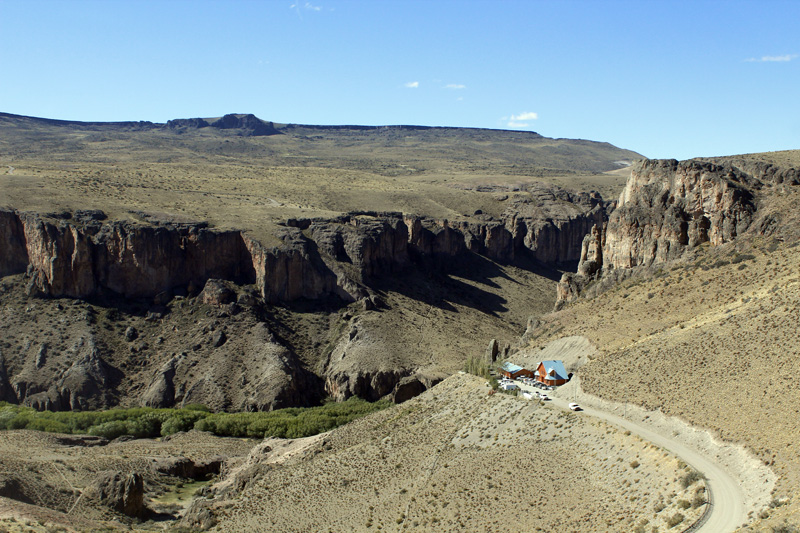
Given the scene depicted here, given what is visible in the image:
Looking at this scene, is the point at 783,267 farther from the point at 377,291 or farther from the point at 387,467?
the point at 377,291

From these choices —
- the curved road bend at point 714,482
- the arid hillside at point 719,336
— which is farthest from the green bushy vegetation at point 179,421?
the curved road bend at point 714,482

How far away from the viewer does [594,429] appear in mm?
44625

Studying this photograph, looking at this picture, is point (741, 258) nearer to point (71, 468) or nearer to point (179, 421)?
point (179, 421)

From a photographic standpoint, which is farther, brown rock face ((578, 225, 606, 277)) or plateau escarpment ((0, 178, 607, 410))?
plateau escarpment ((0, 178, 607, 410))

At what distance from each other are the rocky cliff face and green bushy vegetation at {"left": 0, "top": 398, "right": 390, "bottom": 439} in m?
26.7

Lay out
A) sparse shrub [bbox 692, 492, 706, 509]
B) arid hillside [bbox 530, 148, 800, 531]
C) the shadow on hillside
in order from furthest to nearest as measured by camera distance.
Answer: the shadow on hillside, arid hillside [bbox 530, 148, 800, 531], sparse shrub [bbox 692, 492, 706, 509]

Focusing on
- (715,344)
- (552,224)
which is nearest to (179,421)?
(715,344)

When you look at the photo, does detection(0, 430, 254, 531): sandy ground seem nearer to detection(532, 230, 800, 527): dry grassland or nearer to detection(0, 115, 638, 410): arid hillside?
detection(0, 115, 638, 410): arid hillside

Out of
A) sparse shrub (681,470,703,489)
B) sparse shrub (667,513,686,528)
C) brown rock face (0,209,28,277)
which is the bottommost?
sparse shrub (667,513,686,528)

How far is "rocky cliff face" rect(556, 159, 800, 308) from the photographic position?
69250 millimetres

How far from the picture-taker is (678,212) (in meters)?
72.4

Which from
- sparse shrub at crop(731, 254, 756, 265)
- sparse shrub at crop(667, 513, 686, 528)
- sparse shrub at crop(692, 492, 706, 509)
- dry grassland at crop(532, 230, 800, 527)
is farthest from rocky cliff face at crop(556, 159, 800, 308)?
sparse shrub at crop(667, 513, 686, 528)

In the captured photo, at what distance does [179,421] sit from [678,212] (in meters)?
51.8

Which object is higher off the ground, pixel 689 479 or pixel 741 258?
pixel 741 258
